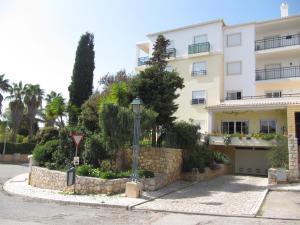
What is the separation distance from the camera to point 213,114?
95.3 feet

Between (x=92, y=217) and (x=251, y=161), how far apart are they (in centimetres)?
2224

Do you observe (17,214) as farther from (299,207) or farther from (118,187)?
(299,207)

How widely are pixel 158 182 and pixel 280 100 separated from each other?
14.9 m

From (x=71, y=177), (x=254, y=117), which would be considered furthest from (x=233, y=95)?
(x=71, y=177)

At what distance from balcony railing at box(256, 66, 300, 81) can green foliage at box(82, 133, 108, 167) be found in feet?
57.2

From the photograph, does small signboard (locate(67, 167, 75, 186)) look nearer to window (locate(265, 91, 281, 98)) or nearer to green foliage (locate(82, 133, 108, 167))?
green foliage (locate(82, 133, 108, 167))

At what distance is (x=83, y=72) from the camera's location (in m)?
31.8

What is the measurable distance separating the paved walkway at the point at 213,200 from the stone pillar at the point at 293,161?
2514mm

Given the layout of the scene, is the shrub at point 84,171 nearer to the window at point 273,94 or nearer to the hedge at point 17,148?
the window at point 273,94

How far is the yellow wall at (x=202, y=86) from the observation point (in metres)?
30.4

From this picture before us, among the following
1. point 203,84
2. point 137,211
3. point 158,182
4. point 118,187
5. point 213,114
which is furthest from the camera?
point 203,84

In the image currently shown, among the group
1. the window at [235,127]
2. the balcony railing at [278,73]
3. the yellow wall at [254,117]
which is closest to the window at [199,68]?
the yellow wall at [254,117]

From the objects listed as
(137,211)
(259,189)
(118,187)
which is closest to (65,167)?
(118,187)

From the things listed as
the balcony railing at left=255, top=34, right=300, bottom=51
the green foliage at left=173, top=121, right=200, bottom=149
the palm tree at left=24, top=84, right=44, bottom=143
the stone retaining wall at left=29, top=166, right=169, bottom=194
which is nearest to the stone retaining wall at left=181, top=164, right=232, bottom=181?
the green foliage at left=173, top=121, right=200, bottom=149
